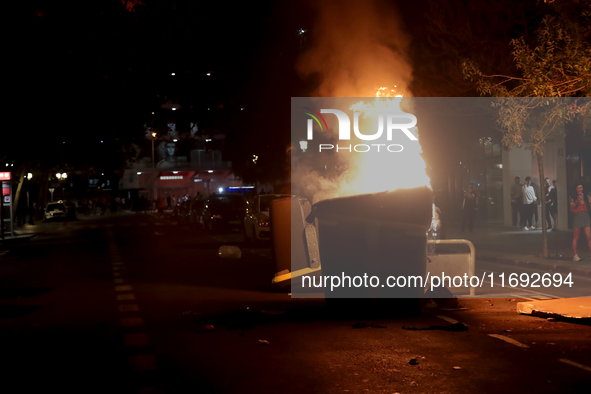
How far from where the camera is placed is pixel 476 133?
2323 centimetres

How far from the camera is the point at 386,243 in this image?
8.63m

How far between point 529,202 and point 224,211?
43.4 ft

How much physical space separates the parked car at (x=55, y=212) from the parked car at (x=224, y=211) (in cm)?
2628

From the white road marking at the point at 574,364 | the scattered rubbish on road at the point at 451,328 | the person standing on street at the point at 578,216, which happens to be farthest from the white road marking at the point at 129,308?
the person standing on street at the point at 578,216

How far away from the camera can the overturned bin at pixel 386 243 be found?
857cm

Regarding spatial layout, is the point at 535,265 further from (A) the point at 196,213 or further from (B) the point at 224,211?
(A) the point at 196,213

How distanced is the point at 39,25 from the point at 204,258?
23.5ft

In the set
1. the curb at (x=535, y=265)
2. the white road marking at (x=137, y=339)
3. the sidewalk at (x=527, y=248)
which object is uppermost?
the sidewalk at (x=527, y=248)

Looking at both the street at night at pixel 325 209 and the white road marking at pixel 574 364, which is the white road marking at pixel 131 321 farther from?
the white road marking at pixel 574 364

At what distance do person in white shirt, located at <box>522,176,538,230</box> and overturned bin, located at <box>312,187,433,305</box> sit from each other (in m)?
15.9

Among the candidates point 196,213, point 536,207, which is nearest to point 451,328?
point 536,207

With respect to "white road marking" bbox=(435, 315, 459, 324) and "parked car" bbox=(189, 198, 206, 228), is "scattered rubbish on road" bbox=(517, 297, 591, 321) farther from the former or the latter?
"parked car" bbox=(189, 198, 206, 228)

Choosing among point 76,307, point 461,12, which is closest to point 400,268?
point 76,307

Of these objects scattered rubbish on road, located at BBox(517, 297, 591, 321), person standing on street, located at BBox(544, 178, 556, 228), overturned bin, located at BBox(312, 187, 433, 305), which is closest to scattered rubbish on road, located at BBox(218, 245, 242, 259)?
overturned bin, located at BBox(312, 187, 433, 305)
